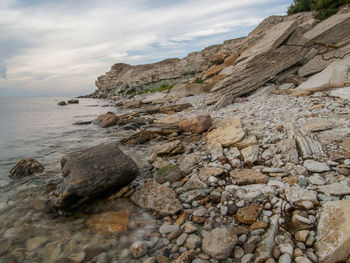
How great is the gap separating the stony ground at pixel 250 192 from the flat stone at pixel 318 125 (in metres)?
0.02

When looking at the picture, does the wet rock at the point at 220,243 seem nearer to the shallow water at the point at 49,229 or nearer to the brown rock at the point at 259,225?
the brown rock at the point at 259,225

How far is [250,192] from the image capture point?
3285 millimetres

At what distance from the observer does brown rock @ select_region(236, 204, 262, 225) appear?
2824 mm

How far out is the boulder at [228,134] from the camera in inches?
203

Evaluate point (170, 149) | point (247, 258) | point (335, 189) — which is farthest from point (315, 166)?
point (170, 149)

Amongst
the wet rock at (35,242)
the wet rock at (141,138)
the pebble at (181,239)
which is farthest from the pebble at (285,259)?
the wet rock at (141,138)

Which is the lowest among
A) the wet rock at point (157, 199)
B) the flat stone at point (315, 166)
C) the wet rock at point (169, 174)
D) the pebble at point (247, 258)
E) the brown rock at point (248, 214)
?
the pebble at point (247, 258)

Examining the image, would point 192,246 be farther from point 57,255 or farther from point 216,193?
point 57,255

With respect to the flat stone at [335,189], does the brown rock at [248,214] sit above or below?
below

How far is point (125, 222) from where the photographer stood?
316 centimetres

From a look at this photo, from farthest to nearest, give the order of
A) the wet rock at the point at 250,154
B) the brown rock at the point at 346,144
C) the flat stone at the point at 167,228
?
the wet rock at the point at 250,154 < the brown rock at the point at 346,144 < the flat stone at the point at 167,228

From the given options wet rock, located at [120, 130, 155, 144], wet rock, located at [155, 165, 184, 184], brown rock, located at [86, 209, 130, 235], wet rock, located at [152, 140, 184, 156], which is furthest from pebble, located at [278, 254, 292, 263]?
wet rock, located at [120, 130, 155, 144]

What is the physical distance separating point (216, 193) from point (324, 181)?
5.35 ft

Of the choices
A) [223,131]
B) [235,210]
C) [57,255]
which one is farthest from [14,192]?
[223,131]
